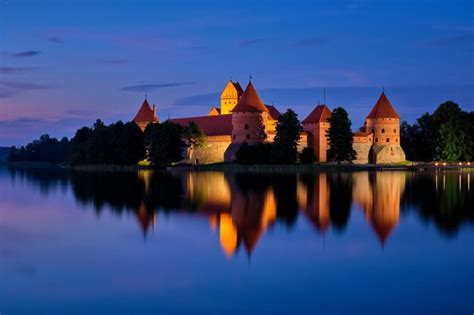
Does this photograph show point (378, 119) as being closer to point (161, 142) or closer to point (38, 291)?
point (161, 142)

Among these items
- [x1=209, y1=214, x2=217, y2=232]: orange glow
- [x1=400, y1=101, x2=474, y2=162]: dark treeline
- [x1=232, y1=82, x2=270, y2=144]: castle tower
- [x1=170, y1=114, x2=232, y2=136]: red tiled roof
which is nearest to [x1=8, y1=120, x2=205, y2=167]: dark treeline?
[x1=232, y1=82, x2=270, y2=144]: castle tower

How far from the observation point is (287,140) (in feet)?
150

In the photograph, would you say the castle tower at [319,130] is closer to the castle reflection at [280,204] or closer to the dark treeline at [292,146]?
the dark treeline at [292,146]

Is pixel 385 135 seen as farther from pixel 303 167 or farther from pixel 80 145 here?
pixel 80 145

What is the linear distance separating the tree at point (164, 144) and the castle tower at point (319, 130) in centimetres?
1070

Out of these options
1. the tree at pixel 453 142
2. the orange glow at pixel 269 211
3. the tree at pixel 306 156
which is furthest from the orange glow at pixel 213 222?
the tree at pixel 453 142

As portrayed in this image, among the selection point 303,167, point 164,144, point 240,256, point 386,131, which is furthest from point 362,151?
point 240,256

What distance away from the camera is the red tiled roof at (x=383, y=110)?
177ft

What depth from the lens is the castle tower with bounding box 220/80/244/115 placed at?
74.1m

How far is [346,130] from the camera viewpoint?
157 ft

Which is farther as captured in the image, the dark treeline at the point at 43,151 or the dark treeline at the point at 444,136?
the dark treeline at the point at 43,151

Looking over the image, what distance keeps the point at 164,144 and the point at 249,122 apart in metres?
7.94

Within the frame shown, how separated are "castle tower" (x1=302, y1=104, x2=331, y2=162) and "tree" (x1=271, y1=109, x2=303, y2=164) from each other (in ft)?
16.9

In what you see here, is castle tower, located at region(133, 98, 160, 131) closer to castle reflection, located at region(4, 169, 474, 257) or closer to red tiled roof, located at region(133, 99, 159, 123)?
red tiled roof, located at region(133, 99, 159, 123)
